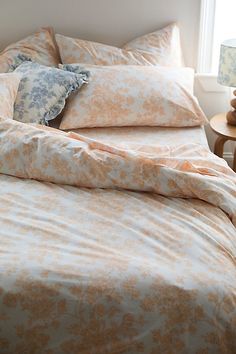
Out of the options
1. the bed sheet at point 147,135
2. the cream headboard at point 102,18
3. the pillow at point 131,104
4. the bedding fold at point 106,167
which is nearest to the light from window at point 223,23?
the cream headboard at point 102,18

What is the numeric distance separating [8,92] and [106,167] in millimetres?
799

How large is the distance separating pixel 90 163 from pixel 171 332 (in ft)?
2.26

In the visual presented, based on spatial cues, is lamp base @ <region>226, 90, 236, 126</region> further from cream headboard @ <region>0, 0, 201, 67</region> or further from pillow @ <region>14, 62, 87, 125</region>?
pillow @ <region>14, 62, 87, 125</region>

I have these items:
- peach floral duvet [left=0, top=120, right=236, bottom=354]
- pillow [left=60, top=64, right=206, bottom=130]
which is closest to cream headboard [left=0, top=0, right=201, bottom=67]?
pillow [left=60, top=64, right=206, bottom=130]

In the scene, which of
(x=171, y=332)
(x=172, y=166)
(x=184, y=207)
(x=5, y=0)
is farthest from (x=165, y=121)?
(x=171, y=332)

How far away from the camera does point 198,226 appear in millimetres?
1606

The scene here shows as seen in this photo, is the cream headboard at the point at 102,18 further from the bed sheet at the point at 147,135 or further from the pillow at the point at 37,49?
the bed sheet at the point at 147,135

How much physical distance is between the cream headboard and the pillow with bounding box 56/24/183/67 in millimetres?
88

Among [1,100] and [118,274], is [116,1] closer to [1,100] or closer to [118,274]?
[1,100]

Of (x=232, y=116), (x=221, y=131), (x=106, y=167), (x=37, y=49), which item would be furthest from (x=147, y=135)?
(x=37, y=49)

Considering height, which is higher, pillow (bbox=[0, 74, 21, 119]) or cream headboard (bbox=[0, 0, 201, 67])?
cream headboard (bbox=[0, 0, 201, 67])

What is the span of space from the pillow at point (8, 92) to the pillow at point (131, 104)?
26 centimetres

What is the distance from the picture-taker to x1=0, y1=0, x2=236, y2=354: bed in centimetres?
Result: 136

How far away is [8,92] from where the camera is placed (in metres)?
2.37
